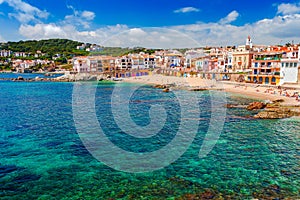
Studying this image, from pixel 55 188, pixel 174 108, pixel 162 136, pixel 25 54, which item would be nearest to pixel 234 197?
pixel 55 188

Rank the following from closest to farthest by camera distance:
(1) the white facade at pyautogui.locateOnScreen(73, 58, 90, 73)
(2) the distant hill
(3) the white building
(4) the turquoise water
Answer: (4) the turquoise water
(3) the white building
(1) the white facade at pyautogui.locateOnScreen(73, 58, 90, 73)
(2) the distant hill

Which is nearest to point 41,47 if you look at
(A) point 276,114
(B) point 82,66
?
(B) point 82,66

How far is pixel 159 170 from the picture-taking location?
12922mm

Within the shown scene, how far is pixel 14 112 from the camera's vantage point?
29.6 m

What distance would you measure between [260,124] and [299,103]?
40.0 ft

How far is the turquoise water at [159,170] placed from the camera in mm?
10758

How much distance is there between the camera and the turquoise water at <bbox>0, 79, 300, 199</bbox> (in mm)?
10758

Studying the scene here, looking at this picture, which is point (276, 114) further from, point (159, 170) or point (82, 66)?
point (82, 66)

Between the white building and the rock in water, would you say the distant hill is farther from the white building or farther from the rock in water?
the rock in water

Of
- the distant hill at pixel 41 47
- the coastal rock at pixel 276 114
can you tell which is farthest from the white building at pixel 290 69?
the distant hill at pixel 41 47

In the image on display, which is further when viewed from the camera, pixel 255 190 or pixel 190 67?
pixel 190 67

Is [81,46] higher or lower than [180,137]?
higher

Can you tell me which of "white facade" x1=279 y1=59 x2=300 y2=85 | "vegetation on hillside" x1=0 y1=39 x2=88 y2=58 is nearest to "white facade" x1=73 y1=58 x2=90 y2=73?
"white facade" x1=279 y1=59 x2=300 y2=85

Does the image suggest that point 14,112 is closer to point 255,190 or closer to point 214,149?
point 214,149
